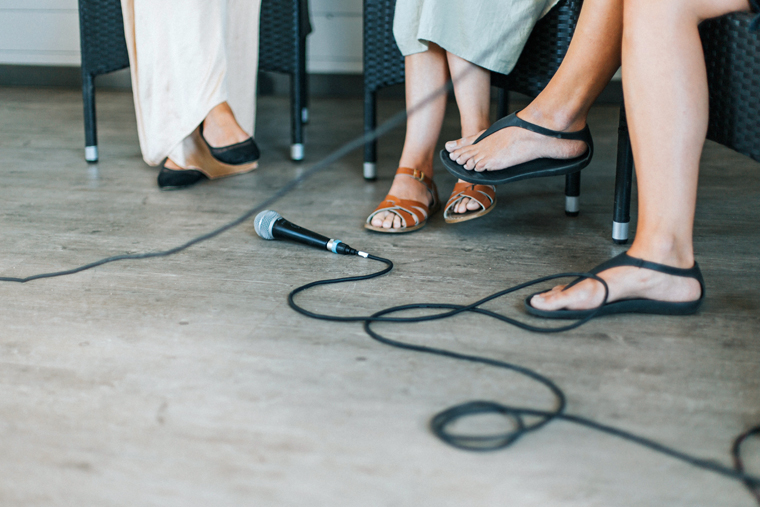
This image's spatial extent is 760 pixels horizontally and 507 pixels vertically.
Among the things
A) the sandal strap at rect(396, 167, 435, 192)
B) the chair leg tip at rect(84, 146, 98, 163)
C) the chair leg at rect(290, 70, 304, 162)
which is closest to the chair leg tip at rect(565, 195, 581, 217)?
the sandal strap at rect(396, 167, 435, 192)

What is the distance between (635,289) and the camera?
98 centimetres

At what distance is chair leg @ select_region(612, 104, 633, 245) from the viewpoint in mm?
1276

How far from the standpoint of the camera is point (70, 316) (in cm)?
99

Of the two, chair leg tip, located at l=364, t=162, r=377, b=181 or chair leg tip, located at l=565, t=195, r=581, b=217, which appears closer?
chair leg tip, located at l=565, t=195, r=581, b=217

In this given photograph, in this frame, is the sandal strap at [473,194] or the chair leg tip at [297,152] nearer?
the sandal strap at [473,194]

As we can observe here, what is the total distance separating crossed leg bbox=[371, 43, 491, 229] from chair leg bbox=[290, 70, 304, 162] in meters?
0.52

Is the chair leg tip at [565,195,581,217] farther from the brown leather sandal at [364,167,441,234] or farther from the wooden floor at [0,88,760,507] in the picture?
the brown leather sandal at [364,167,441,234]

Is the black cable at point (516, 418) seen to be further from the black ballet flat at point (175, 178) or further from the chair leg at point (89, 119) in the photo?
the chair leg at point (89, 119)

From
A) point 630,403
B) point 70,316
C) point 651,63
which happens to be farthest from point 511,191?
point 70,316

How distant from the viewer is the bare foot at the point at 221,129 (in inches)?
71.5

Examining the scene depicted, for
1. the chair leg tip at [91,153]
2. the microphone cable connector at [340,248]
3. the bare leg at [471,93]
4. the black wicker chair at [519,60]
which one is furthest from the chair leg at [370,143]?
the chair leg tip at [91,153]

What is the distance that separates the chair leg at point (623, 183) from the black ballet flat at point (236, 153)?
995 mm

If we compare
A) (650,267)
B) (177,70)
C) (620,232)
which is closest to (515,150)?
(620,232)

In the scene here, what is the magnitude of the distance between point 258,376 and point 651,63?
2.33 feet
